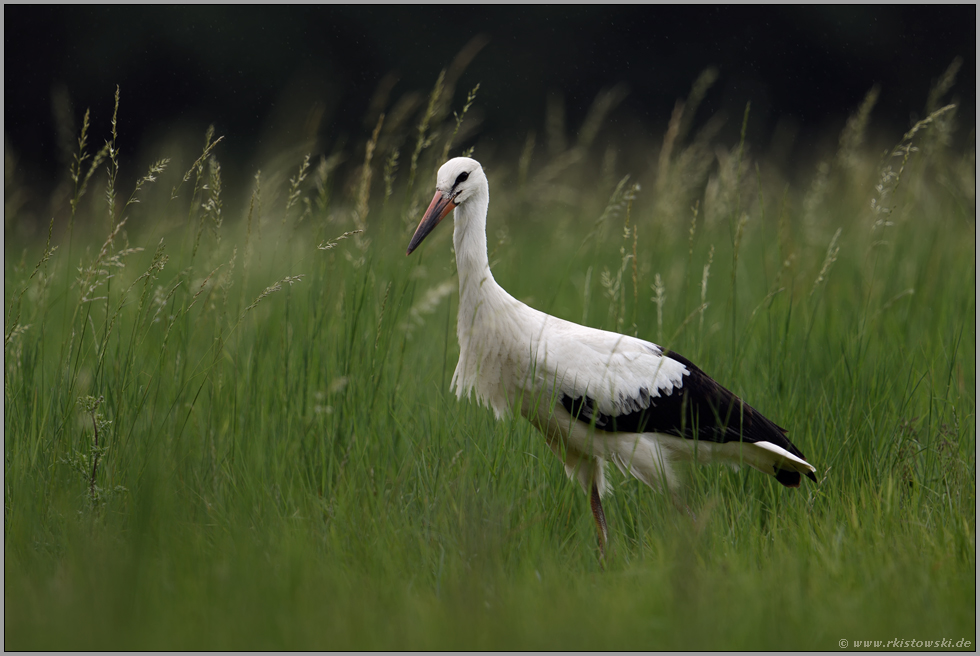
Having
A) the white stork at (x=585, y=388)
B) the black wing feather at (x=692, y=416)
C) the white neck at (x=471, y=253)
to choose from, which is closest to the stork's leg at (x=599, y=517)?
the white stork at (x=585, y=388)

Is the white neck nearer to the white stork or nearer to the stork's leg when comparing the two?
the white stork

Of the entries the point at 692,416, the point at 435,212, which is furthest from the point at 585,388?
the point at 435,212

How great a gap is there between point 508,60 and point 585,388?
902 centimetres

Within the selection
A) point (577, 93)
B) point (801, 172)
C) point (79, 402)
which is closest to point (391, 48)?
point (577, 93)

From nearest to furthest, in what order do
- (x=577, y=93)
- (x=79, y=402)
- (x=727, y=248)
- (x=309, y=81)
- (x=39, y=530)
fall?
1. (x=39, y=530)
2. (x=79, y=402)
3. (x=727, y=248)
4. (x=309, y=81)
5. (x=577, y=93)

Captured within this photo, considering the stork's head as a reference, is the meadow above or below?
below

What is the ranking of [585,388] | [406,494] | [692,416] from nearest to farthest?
[406,494]
[585,388]
[692,416]

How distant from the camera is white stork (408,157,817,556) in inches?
112

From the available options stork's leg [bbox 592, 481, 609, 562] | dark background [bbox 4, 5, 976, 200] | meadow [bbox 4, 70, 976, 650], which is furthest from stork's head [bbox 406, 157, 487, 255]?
A: dark background [bbox 4, 5, 976, 200]

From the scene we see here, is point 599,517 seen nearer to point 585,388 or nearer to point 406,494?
point 585,388

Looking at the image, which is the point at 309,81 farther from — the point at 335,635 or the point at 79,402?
the point at 335,635

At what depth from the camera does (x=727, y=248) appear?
5.90 m

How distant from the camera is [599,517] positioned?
2.80 meters

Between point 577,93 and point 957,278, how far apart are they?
7.53 metres
